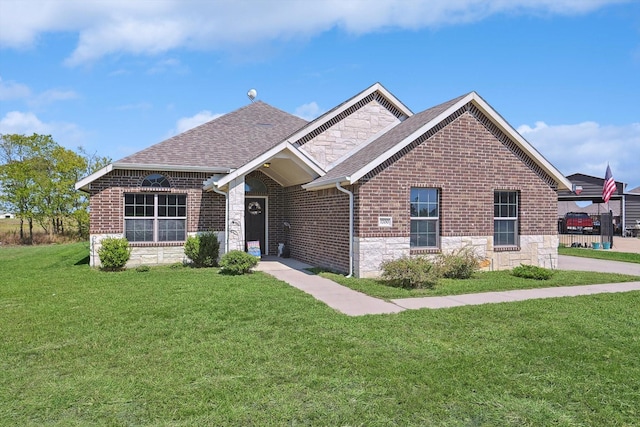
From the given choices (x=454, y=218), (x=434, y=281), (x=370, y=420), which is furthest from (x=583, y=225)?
(x=370, y=420)

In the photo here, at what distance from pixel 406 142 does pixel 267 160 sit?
167 inches

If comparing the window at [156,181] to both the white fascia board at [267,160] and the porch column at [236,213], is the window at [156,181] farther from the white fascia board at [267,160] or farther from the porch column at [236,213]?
the porch column at [236,213]

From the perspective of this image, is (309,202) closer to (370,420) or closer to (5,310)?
(5,310)

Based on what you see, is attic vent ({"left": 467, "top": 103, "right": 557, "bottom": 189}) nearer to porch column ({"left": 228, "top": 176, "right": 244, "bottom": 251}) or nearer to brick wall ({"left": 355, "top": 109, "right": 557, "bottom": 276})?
brick wall ({"left": 355, "top": 109, "right": 557, "bottom": 276})

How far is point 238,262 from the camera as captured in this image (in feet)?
41.5

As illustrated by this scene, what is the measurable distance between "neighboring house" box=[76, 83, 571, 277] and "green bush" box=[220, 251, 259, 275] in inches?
39.9

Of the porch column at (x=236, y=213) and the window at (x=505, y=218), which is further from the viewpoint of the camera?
the window at (x=505, y=218)

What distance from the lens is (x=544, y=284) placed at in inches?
440

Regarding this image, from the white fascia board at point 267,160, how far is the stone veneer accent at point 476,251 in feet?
10.9

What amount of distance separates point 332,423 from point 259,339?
2602 mm

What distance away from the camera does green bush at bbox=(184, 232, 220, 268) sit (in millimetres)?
14562

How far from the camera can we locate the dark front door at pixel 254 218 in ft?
57.6

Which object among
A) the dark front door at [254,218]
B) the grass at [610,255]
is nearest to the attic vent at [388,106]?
the dark front door at [254,218]

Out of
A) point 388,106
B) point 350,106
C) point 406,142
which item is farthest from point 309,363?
point 388,106
